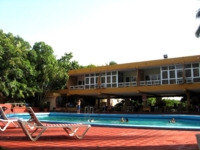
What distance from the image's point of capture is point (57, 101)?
30.8 metres

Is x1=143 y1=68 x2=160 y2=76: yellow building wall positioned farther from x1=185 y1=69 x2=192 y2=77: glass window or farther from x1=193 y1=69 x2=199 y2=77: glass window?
x1=193 y1=69 x2=199 y2=77: glass window

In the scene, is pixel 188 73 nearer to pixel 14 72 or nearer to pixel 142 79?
pixel 142 79

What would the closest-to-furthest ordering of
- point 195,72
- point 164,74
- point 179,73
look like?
point 195,72
point 179,73
point 164,74

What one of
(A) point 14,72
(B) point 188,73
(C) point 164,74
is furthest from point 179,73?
(A) point 14,72

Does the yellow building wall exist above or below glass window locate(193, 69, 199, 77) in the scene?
above

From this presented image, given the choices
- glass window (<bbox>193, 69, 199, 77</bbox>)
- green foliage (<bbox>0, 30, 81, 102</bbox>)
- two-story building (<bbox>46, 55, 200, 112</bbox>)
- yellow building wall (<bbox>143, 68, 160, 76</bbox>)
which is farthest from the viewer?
yellow building wall (<bbox>143, 68, 160, 76</bbox>)

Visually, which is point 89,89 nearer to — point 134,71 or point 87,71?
point 87,71

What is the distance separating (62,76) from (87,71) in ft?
10.7

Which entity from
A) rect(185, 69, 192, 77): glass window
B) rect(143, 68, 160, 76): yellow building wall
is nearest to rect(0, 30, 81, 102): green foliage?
rect(143, 68, 160, 76): yellow building wall

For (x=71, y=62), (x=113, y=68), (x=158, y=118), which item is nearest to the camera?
(x=158, y=118)

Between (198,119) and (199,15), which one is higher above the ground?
(199,15)

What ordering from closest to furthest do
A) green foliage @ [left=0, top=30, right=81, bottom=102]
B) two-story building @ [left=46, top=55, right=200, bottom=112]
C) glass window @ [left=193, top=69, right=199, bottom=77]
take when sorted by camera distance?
glass window @ [left=193, top=69, right=199, bottom=77]
two-story building @ [left=46, top=55, right=200, bottom=112]
green foliage @ [left=0, top=30, right=81, bottom=102]

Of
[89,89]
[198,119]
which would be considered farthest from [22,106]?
[198,119]

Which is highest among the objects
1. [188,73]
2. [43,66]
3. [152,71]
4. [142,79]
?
[43,66]
